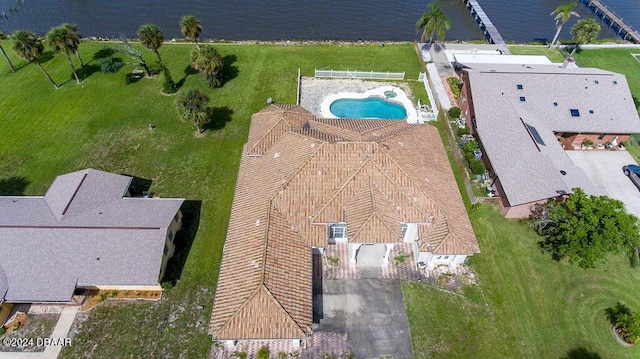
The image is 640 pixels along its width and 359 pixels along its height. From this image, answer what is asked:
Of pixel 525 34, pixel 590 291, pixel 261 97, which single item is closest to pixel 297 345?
pixel 590 291

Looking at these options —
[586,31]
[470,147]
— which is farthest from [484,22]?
[470,147]

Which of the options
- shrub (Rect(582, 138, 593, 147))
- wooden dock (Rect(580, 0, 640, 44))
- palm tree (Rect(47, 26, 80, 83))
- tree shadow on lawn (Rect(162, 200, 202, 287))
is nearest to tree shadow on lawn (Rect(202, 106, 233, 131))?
tree shadow on lawn (Rect(162, 200, 202, 287))

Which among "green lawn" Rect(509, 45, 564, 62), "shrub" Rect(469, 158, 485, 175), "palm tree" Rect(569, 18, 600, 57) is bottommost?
"shrub" Rect(469, 158, 485, 175)

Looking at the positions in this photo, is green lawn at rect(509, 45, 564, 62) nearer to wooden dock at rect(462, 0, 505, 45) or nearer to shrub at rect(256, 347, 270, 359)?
wooden dock at rect(462, 0, 505, 45)

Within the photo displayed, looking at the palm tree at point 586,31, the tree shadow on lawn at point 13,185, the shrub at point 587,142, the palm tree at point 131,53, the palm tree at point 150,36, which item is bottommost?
the tree shadow on lawn at point 13,185

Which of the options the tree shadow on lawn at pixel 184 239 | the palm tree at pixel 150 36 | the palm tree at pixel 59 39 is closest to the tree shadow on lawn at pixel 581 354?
the tree shadow on lawn at pixel 184 239

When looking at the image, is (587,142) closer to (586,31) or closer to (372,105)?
(586,31)

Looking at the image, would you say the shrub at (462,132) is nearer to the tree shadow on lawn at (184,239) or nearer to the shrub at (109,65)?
the tree shadow on lawn at (184,239)
